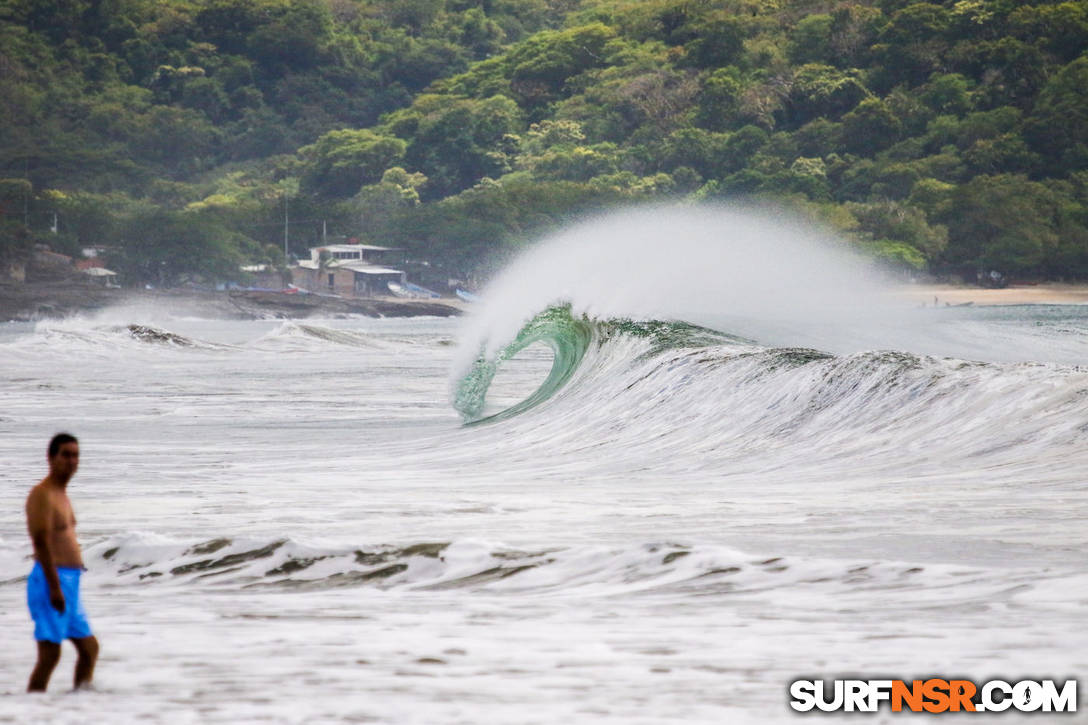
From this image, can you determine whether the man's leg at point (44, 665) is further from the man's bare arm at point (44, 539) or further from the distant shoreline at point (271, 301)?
the distant shoreline at point (271, 301)

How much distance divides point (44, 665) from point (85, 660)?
0.51 ft

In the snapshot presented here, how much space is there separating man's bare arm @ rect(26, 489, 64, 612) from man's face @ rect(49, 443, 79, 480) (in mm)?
109

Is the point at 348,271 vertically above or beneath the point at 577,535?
above

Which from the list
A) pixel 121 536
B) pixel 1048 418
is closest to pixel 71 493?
pixel 121 536

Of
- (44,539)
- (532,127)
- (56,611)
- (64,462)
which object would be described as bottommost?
(56,611)

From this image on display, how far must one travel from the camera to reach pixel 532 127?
5999 inches

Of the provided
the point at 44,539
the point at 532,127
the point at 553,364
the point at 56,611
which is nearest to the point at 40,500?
the point at 44,539

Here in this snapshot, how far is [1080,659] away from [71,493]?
30.0ft

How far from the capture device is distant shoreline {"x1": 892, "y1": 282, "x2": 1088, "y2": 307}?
101062mm

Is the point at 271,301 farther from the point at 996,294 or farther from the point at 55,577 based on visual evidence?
the point at 55,577

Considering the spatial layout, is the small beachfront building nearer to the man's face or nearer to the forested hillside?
the forested hillside

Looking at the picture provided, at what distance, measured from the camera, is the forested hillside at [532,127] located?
120312 mm

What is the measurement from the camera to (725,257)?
41.5 metres

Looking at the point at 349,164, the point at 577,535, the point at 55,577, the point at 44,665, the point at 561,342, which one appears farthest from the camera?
the point at 349,164
